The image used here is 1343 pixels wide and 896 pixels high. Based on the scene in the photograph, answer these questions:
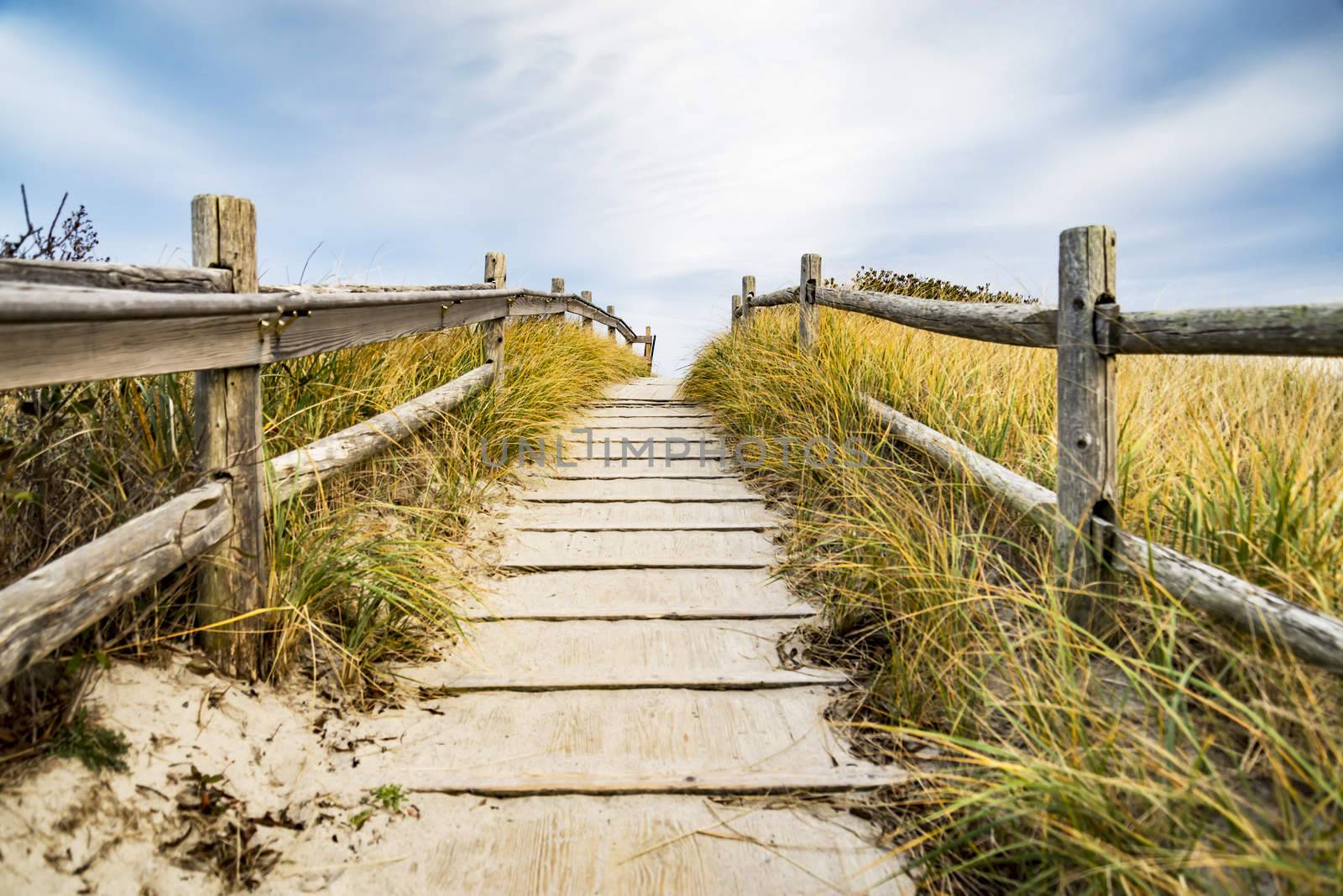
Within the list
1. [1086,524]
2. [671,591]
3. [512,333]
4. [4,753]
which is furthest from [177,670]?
[512,333]

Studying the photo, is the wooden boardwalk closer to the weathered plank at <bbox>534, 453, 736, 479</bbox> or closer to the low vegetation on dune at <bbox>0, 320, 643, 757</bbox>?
the low vegetation on dune at <bbox>0, 320, 643, 757</bbox>

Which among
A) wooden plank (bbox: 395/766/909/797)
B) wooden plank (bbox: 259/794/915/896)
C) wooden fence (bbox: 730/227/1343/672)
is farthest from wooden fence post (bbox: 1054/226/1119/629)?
wooden plank (bbox: 259/794/915/896)

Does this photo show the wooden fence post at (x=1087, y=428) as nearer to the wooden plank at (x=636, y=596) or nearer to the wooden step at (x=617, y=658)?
the wooden step at (x=617, y=658)

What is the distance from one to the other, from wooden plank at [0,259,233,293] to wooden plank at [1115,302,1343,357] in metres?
2.86

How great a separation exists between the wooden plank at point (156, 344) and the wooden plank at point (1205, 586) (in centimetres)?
253

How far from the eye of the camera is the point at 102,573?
2090 millimetres

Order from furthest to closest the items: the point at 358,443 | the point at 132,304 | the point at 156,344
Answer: the point at 358,443 < the point at 156,344 < the point at 132,304

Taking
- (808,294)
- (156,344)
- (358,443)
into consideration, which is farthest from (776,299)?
(156,344)

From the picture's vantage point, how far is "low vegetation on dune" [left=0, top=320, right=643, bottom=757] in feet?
7.75

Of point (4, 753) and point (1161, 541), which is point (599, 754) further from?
point (1161, 541)

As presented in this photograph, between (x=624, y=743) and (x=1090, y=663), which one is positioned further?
(x=624, y=743)

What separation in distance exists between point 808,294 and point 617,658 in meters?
3.92

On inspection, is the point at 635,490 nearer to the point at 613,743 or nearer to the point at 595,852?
the point at 613,743

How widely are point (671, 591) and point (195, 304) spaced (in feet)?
7.79
